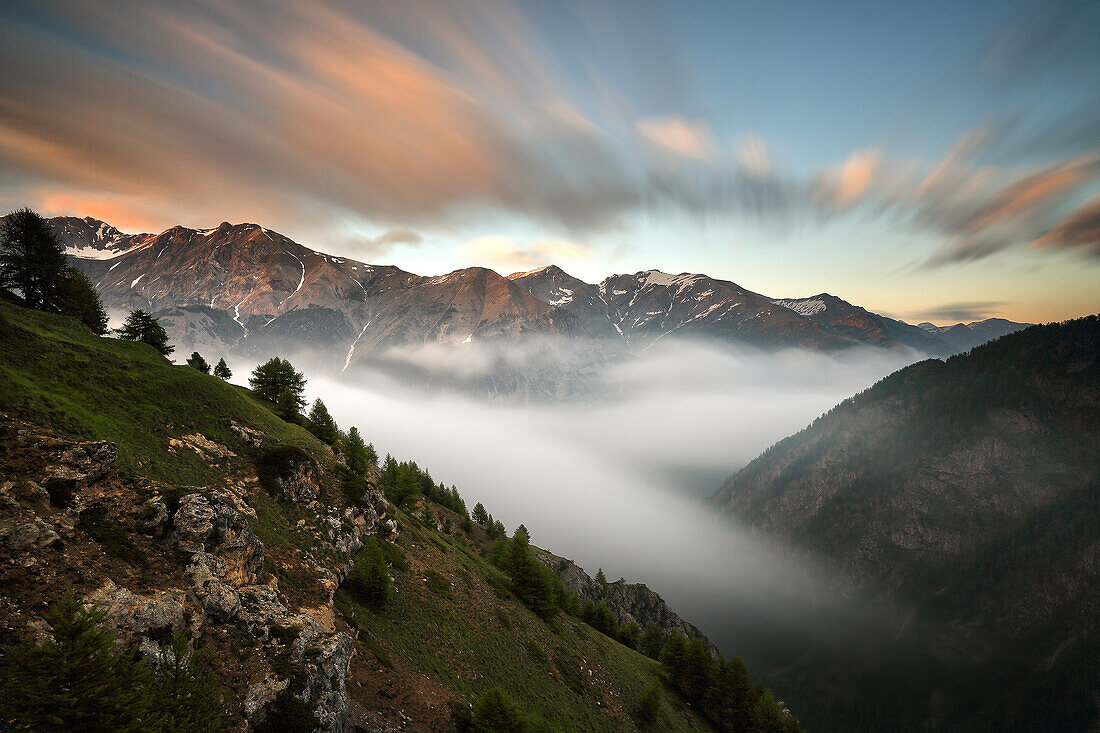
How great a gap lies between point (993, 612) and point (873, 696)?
77.9m

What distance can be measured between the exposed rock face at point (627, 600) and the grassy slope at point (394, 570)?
2119 inches

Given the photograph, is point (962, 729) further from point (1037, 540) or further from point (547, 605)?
point (547, 605)

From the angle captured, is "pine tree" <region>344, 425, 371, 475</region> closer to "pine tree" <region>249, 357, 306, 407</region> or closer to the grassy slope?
the grassy slope

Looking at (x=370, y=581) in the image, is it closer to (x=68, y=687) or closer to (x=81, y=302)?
(x=68, y=687)

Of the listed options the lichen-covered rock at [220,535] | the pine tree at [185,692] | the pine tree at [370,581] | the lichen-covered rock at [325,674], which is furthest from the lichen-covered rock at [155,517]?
the pine tree at [370,581]

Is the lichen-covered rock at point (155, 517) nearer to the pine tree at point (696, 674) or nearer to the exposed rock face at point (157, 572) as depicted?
the exposed rock face at point (157, 572)

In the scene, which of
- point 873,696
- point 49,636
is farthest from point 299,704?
point 873,696

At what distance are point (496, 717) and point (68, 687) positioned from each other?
22.9m

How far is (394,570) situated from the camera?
37688mm

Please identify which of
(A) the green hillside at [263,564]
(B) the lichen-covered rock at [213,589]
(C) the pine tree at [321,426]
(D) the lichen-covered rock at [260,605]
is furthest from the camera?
(C) the pine tree at [321,426]

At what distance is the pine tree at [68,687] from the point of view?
10.5 metres

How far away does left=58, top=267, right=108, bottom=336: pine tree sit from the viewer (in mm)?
45266

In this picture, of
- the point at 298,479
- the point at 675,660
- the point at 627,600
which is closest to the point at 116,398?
the point at 298,479

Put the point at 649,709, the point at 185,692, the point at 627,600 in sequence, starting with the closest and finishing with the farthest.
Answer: the point at 185,692
the point at 649,709
the point at 627,600
